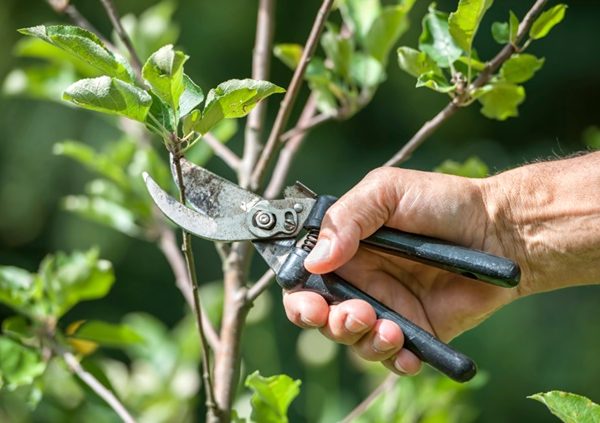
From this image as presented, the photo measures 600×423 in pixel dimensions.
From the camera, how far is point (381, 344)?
1.26 metres

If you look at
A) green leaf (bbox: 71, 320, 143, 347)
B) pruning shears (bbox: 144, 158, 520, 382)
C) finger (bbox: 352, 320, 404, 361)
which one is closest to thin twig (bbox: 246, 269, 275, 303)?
pruning shears (bbox: 144, 158, 520, 382)

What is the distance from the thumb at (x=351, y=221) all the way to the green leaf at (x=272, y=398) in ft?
0.57

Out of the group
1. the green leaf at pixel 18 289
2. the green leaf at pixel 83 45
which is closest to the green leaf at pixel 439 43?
the green leaf at pixel 83 45

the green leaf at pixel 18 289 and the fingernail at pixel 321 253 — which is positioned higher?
the fingernail at pixel 321 253

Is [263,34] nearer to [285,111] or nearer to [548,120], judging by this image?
[285,111]

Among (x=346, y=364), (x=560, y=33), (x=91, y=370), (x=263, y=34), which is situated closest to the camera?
(x=91, y=370)

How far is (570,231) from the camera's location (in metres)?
1.46

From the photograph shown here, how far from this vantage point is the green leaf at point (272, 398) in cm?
133

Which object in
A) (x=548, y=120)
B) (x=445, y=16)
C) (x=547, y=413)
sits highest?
(x=445, y=16)

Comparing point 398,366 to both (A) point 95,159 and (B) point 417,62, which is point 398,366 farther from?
(A) point 95,159

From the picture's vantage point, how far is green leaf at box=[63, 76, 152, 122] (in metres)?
1.06

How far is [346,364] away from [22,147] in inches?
55.6

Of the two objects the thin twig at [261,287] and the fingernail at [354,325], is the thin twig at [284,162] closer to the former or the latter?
the thin twig at [261,287]

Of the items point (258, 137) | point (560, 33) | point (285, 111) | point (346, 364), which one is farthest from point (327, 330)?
point (560, 33)
